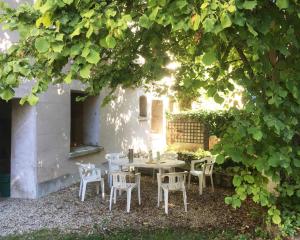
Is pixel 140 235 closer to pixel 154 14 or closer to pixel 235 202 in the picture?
pixel 235 202

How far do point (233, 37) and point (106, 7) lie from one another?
4.20 feet

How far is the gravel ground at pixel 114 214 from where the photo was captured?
6.40m

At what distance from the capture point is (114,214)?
23.5ft

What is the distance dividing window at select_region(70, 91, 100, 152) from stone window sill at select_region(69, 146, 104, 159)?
215mm

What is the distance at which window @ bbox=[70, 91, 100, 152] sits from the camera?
11078mm

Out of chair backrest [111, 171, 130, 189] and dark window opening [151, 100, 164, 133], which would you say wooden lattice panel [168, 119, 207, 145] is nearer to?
dark window opening [151, 100, 164, 133]

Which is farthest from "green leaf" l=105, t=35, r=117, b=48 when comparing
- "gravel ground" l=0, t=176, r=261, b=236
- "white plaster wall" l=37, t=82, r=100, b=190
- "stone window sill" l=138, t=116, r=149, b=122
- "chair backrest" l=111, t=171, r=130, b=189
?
"stone window sill" l=138, t=116, r=149, b=122

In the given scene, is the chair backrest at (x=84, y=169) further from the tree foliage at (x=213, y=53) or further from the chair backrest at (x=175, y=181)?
the tree foliage at (x=213, y=53)

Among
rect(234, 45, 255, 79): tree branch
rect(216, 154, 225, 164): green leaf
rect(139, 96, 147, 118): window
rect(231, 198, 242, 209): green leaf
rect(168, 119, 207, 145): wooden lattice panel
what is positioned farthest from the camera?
rect(139, 96, 147, 118): window

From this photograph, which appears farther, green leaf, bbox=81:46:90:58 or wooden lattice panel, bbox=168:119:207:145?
wooden lattice panel, bbox=168:119:207:145

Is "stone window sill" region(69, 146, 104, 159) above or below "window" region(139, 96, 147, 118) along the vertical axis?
below

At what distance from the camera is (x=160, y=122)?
16234 mm

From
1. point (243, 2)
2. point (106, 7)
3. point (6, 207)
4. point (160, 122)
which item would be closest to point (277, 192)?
point (243, 2)

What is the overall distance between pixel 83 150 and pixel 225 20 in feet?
26.2
